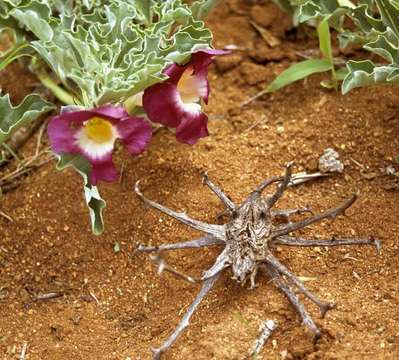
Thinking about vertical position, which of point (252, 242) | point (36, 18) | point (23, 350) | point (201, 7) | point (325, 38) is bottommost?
point (23, 350)

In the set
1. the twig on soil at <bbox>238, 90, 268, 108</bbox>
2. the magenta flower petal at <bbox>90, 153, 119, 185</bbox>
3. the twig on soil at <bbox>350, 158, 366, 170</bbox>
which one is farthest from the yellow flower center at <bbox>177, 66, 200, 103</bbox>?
the twig on soil at <bbox>350, 158, 366, 170</bbox>

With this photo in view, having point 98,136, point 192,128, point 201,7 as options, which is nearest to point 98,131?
point 98,136

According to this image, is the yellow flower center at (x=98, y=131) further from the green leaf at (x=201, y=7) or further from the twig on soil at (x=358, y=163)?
the twig on soil at (x=358, y=163)

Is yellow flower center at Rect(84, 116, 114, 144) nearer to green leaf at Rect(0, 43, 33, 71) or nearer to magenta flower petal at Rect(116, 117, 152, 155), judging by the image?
magenta flower petal at Rect(116, 117, 152, 155)

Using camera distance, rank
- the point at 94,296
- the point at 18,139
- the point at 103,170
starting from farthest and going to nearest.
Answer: the point at 18,139, the point at 94,296, the point at 103,170

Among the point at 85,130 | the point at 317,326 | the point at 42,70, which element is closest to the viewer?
the point at 317,326

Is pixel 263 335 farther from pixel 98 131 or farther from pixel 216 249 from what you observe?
pixel 98 131

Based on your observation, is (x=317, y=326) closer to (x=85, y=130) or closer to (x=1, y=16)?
(x=85, y=130)

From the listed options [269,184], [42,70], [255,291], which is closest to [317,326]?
[255,291]
